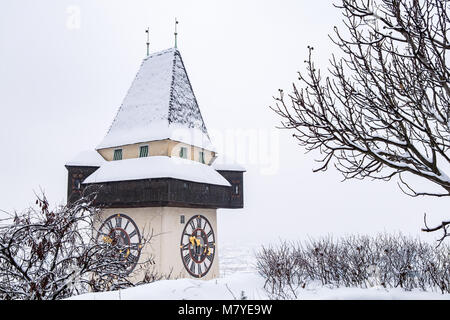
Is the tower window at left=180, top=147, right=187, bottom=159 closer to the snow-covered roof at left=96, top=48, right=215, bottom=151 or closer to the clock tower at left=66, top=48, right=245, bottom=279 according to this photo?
the clock tower at left=66, top=48, right=245, bottom=279

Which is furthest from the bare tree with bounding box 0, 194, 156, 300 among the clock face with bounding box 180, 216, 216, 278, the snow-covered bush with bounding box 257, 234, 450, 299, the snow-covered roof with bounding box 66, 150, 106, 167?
the snow-covered roof with bounding box 66, 150, 106, 167

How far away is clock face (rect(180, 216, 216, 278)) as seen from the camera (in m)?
14.0

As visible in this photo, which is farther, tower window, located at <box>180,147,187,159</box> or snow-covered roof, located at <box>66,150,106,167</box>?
snow-covered roof, located at <box>66,150,106,167</box>

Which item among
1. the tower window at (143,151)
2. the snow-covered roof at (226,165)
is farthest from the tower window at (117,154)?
the snow-covered roof at (226,165)

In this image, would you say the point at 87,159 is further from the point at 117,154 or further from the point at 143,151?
the point at 143,151

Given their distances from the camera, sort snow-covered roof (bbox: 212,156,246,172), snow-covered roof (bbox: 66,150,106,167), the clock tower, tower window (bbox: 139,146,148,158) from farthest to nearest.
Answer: snow-covered roof (bbox: 212,156,246,172)
snow-covered roof (bbox: 66,150,106,167)
tower window (bbox: 139,146,148,158)
the clock tower

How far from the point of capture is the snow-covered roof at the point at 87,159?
49.4ft

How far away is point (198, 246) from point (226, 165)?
3.63 meters

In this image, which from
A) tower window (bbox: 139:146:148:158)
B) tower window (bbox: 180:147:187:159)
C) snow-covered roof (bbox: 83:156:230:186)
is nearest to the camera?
snow-covered roof (bbox: 83:156:230:186)

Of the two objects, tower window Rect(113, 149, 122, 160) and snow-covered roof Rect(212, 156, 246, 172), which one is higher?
tower window Rect(113, 149, 122, 160)

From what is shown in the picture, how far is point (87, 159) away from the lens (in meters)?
15.3

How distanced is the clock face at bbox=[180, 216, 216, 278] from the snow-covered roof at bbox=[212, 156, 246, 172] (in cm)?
229

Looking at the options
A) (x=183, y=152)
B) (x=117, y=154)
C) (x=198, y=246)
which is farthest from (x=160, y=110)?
(x=198, y=246)
